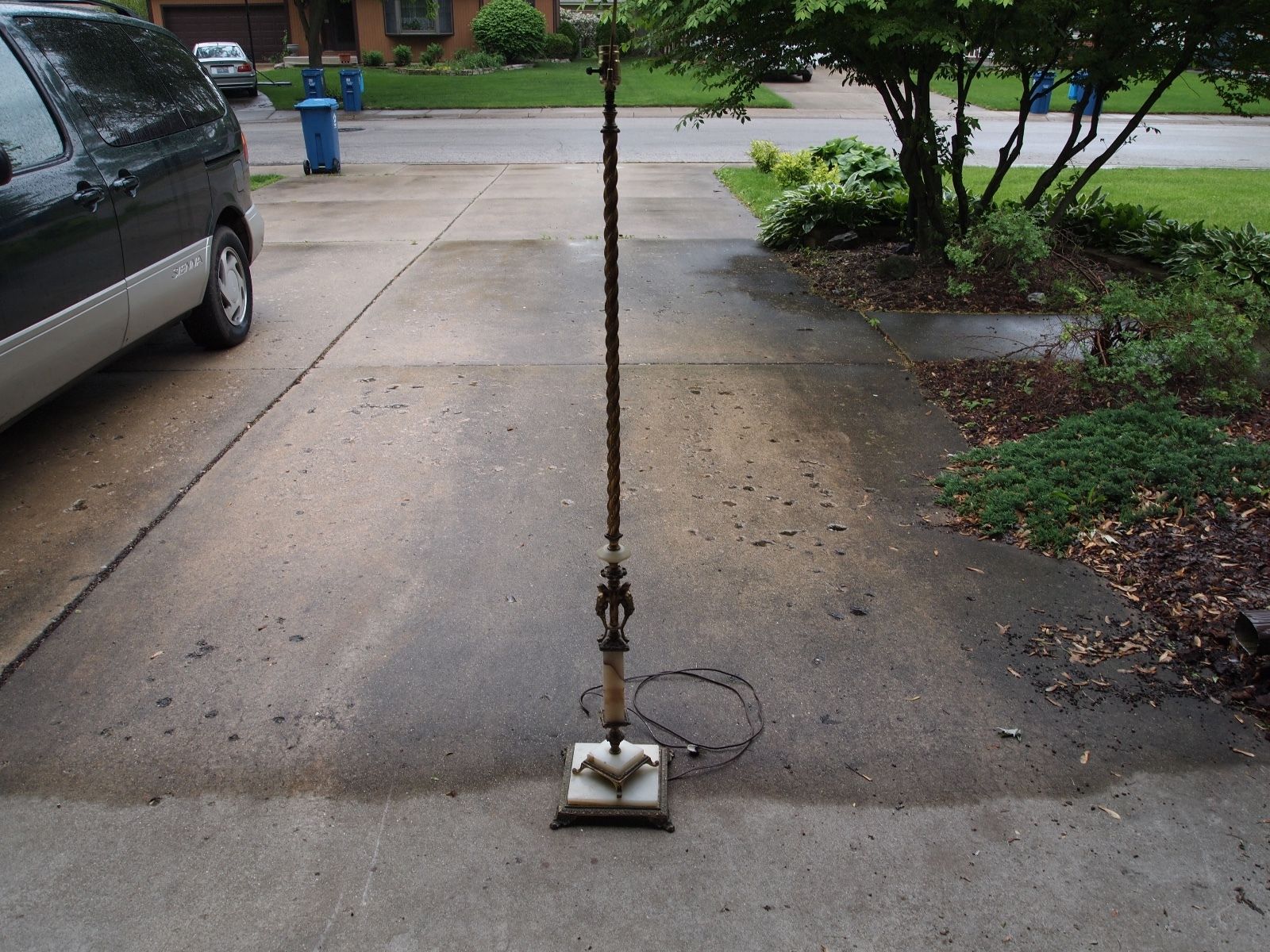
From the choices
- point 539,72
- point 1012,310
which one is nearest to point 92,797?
point 1012,310

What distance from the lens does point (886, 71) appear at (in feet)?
25.8

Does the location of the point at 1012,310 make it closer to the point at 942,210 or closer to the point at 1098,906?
the point at 942,210

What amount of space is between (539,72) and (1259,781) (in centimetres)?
3518

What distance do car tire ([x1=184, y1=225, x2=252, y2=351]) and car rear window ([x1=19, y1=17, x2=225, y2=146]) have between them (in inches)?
31.4

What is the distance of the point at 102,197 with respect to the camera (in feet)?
16.4

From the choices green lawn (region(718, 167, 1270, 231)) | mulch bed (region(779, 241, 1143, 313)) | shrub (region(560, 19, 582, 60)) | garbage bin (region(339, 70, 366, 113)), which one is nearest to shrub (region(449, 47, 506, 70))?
shrub (region(560, 19, 582, 60))

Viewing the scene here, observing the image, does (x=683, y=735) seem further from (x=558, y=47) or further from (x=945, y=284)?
(x=558, y=47)

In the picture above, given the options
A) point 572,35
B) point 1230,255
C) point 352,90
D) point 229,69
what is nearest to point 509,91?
point 352,90

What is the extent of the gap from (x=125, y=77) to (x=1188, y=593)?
593cm

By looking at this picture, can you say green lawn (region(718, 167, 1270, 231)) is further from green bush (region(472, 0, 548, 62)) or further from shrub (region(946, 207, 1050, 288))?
green bush (region(472, 0, 548, 62))

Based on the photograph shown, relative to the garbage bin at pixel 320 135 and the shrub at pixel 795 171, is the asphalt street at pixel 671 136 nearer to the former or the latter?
the garbage bin at pixel 320 135

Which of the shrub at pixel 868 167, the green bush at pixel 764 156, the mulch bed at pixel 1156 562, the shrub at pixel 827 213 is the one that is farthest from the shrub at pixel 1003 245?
the green bush at pixel 764 156

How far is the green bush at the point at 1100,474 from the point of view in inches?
173

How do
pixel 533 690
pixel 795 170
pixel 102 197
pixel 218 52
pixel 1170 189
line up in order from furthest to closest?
pixel 218 52 → pixel 1170 189 → pixel 795 170 → pixel 102 197 → pixel 533 690
